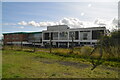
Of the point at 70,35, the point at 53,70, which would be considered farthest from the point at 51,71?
the point at 70,35

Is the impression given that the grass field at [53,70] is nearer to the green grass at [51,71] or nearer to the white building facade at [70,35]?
the green grass at [51,71]

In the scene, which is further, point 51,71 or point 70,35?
point 70,35

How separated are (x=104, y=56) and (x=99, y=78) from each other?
5.91 meters

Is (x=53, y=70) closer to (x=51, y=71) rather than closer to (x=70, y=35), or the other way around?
(x=51, y=71)

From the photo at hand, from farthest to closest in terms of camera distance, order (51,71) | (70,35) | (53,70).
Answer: (70,35), (53,70), (51,71)

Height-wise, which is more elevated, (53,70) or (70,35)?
(70,35)

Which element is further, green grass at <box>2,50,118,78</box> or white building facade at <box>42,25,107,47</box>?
white building facade at <box>42,25,107,47</box>

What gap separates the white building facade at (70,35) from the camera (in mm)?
34625

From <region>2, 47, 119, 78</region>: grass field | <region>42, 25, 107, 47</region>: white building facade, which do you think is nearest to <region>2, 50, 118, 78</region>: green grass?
<region>2, 47, 119, 78</region>: grass field

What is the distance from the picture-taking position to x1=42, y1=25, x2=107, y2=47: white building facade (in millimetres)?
34625

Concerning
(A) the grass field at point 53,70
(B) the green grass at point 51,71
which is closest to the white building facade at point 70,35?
(A) the grass field at point 53,70

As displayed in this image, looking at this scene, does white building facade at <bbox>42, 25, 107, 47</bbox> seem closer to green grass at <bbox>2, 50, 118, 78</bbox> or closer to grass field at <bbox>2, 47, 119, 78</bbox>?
grass field at <bbox>2, 47, 119, 78</bbox>

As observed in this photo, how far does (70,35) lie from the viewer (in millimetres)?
38000

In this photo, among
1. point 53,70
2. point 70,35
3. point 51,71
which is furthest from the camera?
point 70,35
